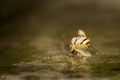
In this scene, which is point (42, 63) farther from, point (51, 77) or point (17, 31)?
point (17, 31)

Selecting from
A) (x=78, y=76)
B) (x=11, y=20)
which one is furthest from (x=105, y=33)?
(x=11, y=20)

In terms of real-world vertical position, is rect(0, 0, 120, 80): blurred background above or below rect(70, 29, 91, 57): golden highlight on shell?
above

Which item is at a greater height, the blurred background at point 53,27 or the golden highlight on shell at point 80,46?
the blurred background at point 53,27

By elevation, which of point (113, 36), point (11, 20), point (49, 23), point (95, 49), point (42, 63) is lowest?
point (42, 63)

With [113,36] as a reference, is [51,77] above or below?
below

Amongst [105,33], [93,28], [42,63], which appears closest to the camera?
[42,63]

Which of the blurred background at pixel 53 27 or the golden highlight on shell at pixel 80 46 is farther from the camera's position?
the blurred background at pixel 53 27

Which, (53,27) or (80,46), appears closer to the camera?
(80,46)

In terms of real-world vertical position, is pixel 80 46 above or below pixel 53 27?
below
